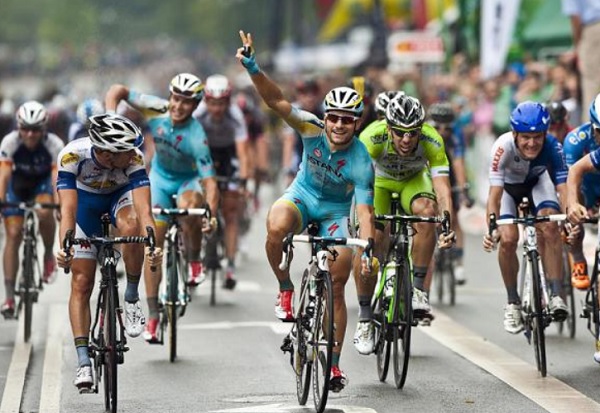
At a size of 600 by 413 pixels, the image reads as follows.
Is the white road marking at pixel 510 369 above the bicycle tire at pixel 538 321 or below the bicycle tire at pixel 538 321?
below

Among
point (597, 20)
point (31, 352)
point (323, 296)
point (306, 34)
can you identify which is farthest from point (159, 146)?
point (306, 34)

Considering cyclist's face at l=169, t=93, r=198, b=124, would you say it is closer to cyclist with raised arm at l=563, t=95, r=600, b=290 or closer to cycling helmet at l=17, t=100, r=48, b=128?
cycling helmet at l=17, t=100, r=48, b=128

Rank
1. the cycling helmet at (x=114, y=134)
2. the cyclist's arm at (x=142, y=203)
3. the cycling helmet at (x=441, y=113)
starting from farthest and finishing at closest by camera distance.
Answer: the cycling helmet at (x=441, y=113)
the cyclist's arm at (x=142, y=203)
the cycling helmet at (x=114, y=134)

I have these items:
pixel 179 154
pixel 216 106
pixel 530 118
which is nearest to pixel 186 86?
pixel 179 154

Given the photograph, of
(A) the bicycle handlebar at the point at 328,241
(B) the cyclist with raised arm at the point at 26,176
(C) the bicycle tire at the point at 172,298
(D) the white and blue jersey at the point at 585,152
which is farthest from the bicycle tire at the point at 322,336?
(B) the cyclist with raised arm at the point at 26,176

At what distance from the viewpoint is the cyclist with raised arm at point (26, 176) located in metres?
15.2

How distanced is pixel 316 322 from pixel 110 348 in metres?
1.24

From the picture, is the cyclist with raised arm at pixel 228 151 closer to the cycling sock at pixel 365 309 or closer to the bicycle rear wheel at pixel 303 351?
the cycling sock at pixel 365 309

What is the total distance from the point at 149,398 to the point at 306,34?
7797cm

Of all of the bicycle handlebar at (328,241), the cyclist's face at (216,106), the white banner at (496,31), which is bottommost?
the bicycle handlebar at (328,241)

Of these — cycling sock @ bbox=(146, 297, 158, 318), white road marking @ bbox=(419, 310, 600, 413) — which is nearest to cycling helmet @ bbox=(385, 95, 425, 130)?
white road marking @ bbox=(419, 310, 600, 413)

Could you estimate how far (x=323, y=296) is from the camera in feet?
36.5

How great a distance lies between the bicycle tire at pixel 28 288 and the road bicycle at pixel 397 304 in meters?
3.61

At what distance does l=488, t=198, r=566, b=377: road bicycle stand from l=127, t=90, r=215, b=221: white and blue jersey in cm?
297
